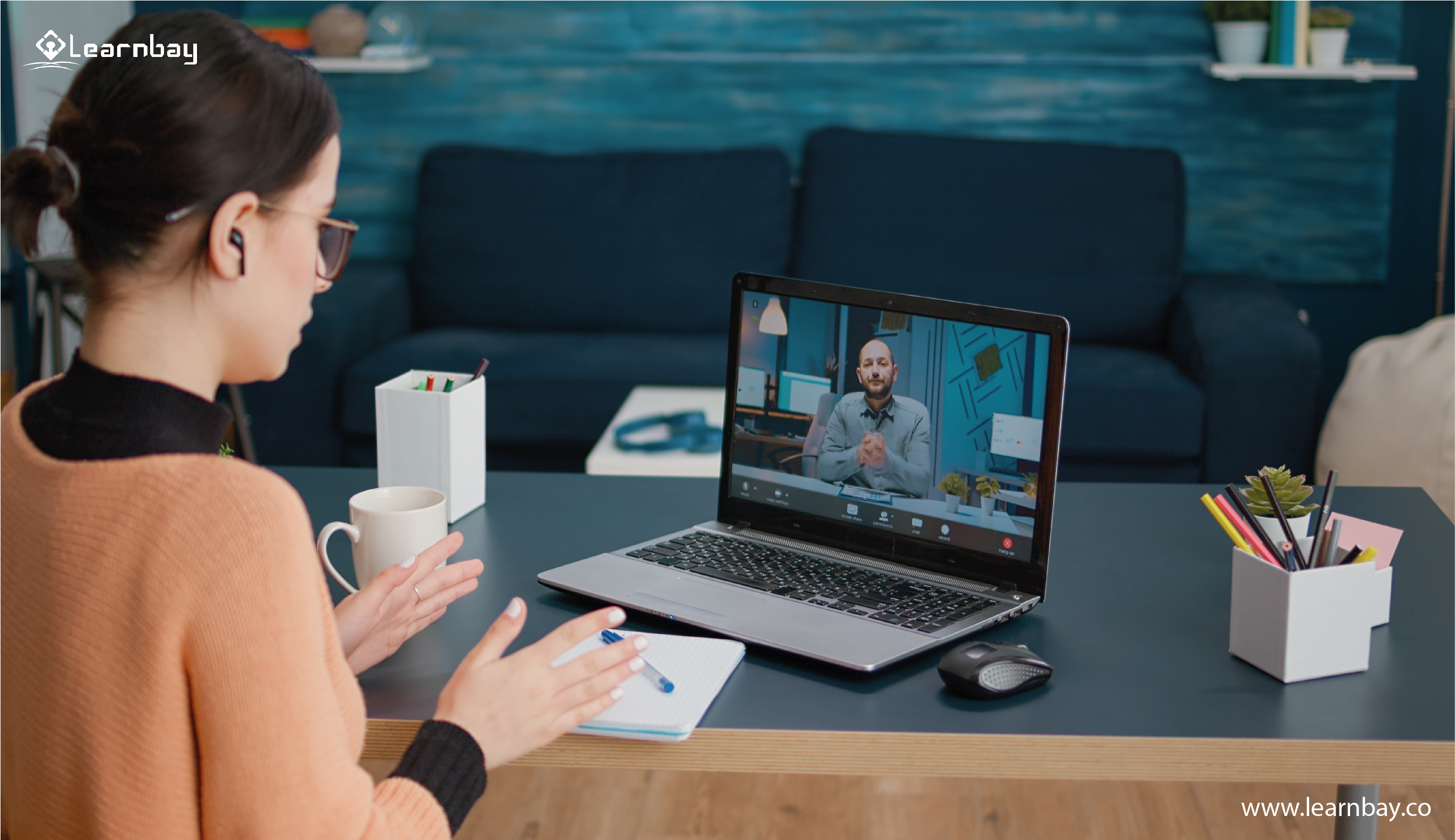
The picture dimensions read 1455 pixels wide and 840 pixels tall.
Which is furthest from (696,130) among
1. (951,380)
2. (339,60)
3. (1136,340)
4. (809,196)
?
(951,380)

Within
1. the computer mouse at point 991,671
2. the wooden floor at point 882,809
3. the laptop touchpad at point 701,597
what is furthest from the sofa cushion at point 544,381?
the computer mouse at point 991,671

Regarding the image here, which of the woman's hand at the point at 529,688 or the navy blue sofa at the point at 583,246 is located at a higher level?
the navy blue sofa at the point at 583,246

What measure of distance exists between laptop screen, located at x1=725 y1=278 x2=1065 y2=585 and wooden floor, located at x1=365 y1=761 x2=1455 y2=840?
34.9 inches

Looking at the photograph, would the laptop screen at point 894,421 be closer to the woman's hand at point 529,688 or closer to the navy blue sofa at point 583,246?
the woman's hand at point 529,688

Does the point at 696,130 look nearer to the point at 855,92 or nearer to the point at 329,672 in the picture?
the point at 855,92

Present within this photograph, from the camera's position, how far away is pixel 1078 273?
133 inches

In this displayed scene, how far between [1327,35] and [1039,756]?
3151mm

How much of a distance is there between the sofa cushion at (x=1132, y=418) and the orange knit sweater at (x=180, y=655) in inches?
94.5

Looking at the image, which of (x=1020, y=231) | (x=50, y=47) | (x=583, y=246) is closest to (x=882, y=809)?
(x=1020, y=231)

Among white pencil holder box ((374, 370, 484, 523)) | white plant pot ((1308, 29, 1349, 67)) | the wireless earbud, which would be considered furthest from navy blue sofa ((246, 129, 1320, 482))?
the wireless earbud

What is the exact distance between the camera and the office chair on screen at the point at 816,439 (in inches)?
47.1

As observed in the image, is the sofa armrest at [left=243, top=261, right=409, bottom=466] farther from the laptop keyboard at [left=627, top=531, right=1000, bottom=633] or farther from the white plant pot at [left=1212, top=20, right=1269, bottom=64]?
the white plant pot at [left=1212, top=20, right=1269, bottom=64]

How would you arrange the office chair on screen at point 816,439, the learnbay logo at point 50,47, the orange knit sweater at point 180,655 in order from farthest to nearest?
the learnbay logo at point 50,47 → the office chair on screen at point 816,439 → the orange knit sweater at point 180,655

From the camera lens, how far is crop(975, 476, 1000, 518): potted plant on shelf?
1.11m
